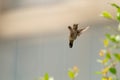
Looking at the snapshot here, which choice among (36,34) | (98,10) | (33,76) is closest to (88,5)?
(98,10)

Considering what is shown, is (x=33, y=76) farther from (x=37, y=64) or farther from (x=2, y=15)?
(x=2, y=15)

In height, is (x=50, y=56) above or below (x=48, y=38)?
below

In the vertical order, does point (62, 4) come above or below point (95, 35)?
above

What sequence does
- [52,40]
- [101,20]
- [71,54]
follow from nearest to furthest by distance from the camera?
[101,20], [71,54], [52,40]

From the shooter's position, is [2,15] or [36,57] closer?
[36,57]

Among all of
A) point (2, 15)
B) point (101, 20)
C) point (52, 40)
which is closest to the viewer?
point (101, 20)
